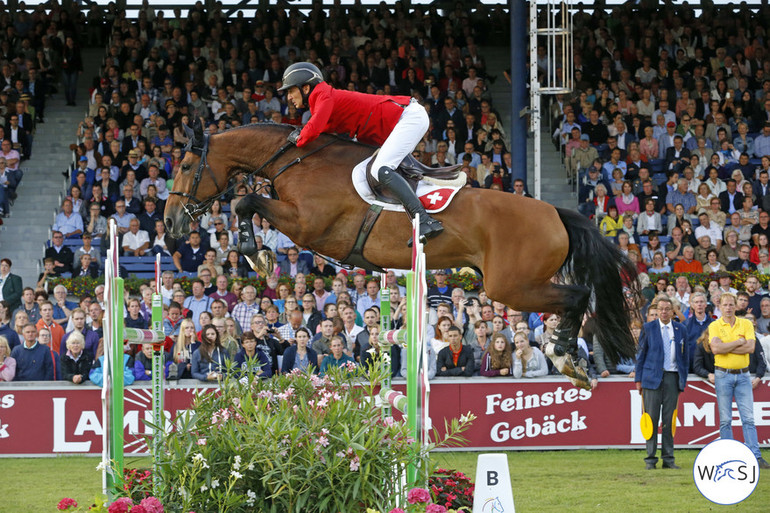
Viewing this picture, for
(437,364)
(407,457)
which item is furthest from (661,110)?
(407,457)

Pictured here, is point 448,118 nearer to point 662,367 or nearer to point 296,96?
point 662,367

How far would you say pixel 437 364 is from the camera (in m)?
11.8

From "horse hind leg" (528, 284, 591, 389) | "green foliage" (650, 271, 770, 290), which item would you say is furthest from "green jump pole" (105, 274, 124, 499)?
"green foliage" (650, 271, 770, 290)

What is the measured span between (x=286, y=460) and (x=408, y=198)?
2.02m

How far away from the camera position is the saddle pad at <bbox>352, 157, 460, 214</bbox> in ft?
21.9

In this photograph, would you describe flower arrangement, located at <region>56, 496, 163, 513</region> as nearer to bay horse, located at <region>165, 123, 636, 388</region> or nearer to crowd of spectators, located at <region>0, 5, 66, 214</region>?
bay horse, located at <region>165, 123, 636, 388</region>

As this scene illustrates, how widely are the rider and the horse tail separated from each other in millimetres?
1237

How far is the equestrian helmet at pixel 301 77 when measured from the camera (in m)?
6.58

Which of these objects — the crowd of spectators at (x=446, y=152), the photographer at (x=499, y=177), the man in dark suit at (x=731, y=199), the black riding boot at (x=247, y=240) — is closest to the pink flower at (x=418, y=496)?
the black riding boot at (x=247, y=240)

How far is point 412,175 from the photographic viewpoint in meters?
6.81

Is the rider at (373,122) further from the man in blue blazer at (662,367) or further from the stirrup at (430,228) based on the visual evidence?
the man in blue blazer at (662,367)

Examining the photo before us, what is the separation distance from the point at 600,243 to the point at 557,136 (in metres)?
12.1

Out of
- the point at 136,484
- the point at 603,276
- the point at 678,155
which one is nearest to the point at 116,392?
the point at 136,484

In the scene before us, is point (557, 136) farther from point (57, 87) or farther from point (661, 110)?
point (57, 87)
